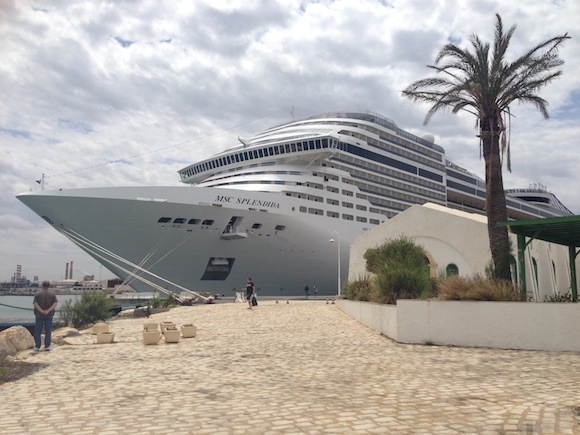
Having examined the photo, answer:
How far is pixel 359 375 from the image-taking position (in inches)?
295

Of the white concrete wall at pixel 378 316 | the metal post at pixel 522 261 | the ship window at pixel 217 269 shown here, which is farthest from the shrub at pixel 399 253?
the ship window at pixel 217 269

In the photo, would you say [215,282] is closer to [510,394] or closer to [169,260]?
[169,260]

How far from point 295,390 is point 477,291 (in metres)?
6.10

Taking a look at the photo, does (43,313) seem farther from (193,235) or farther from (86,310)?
(193,235)

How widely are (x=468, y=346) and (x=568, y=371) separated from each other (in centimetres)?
298

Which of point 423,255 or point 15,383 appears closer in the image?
point 15,383

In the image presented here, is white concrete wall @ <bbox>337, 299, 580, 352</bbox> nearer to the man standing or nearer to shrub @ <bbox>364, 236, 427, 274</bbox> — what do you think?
shrub @ <bbox>364, 236, 427, 274</bbox>

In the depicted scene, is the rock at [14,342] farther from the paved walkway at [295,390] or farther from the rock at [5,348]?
the paved walkway at [295,390]

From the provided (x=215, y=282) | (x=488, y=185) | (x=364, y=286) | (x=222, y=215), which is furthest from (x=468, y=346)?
(x=215, y=282)

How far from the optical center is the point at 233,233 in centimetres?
3062

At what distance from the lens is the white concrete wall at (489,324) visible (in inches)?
394

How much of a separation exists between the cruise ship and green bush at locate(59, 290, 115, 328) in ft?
23.4

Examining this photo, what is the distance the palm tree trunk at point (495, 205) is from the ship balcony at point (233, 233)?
1798 centimetres

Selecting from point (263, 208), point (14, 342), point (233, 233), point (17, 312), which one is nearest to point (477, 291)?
point (14, 342)
